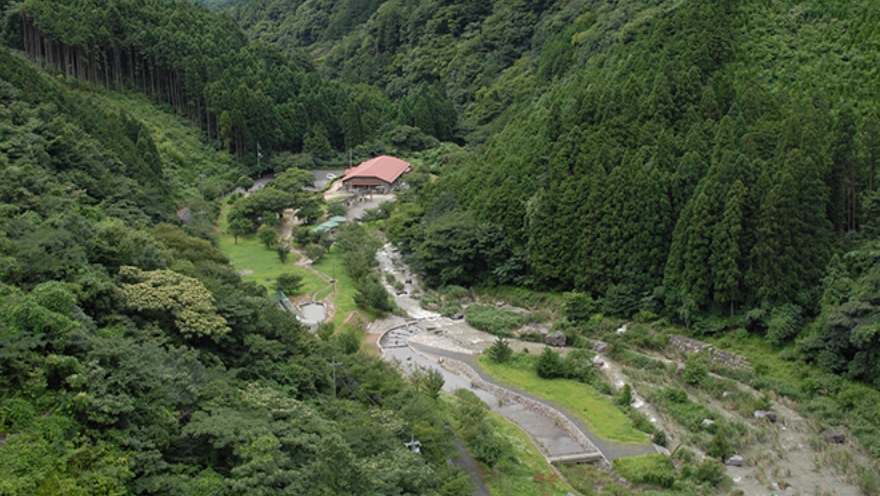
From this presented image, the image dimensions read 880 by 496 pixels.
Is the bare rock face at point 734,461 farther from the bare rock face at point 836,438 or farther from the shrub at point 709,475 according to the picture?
the bare rock face at point 836,438

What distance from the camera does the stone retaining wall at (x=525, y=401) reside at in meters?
28.7

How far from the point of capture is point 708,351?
1396 inches

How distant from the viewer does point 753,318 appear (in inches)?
1382

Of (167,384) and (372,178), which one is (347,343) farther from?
(372,178)

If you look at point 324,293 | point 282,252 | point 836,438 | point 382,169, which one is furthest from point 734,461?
point 382,169

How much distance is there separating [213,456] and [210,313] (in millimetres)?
6422

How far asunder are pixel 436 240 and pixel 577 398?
16.6m

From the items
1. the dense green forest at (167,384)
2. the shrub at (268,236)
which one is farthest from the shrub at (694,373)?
the shrub at (268,236)

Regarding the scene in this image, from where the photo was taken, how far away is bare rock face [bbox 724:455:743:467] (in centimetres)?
2725

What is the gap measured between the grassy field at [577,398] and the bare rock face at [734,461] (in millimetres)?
2833

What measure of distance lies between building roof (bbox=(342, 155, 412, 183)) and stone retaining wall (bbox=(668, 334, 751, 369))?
35913 mm

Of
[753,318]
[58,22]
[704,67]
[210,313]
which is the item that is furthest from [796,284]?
[58,22]

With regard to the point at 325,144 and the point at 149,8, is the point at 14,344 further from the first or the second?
the point at 149,8

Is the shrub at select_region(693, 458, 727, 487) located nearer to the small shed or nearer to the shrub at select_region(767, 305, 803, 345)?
the shrub at select_region(767, 305, 803, 345)
